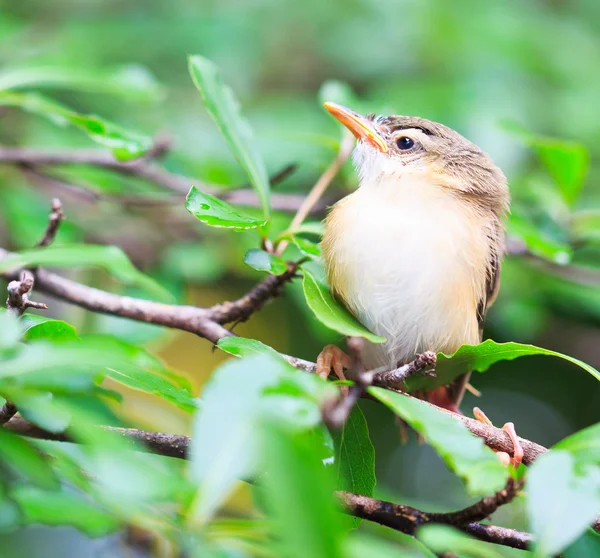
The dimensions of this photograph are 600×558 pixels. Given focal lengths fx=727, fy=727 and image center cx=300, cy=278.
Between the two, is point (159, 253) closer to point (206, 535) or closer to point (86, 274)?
point (86, 274)

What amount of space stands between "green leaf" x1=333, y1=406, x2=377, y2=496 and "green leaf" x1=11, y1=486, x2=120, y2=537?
0.73 metres

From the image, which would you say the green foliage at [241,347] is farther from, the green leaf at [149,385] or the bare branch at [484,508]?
the bare branch at [484,508]

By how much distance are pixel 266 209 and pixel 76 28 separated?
3.19m

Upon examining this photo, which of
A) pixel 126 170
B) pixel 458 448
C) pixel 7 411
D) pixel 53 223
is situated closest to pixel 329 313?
pixel 458 448

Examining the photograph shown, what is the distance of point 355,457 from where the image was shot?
2.15m

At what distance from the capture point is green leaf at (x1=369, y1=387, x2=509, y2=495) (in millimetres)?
1477

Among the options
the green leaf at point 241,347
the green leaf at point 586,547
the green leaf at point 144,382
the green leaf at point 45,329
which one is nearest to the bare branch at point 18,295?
the green leaf at point 45,329

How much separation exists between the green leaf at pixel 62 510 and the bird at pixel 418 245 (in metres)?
0.94

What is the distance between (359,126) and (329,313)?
138 centimetres

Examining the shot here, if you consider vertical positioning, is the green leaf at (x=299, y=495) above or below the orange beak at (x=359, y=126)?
below

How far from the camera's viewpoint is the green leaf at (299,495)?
1.07 metres

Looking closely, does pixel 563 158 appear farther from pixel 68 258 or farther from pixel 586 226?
pixel 68 258

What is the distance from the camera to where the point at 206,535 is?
1.44 metres

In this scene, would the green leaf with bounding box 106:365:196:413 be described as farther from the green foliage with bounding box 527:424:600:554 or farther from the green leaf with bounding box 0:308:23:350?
the green foliage with bounding box 527:424:600:554
